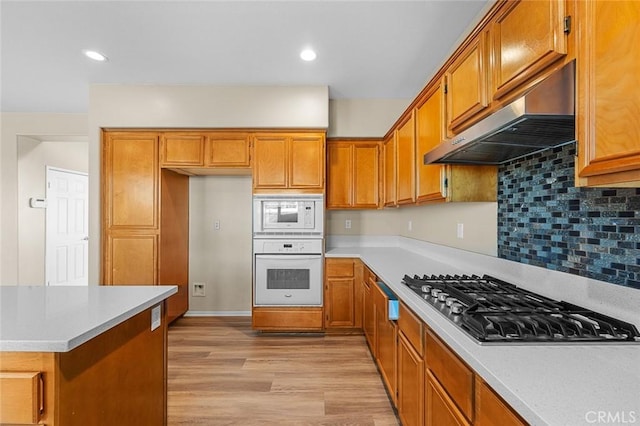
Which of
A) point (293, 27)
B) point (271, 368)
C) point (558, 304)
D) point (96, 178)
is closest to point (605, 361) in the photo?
point (558, 304)

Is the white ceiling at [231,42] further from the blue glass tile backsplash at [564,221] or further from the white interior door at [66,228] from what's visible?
the white interior door at [66,228]

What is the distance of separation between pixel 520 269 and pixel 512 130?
2.84 feet

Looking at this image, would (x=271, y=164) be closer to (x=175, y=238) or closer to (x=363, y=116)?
(x=363, y=116)

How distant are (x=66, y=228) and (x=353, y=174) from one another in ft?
15.9

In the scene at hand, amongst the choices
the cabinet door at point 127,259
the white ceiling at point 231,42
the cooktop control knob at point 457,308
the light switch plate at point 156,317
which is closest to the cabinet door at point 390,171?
the white ceiling at point 231,42

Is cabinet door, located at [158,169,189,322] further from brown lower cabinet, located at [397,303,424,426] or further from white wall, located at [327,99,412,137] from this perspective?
brown lower cabinet, located at [397,303,424,426]

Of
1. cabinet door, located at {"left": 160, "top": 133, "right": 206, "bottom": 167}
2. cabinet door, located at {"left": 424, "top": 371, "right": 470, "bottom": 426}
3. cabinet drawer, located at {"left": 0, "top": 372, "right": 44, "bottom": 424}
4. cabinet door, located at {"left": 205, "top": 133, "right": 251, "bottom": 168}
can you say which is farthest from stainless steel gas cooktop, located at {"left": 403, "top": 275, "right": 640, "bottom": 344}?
cabinet door, located at {"left": 160, "top": 133, "right": 206, "bottom": 167}

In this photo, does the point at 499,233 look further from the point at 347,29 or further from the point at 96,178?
the point at 96,178

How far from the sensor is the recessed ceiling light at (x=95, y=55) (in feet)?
8.80

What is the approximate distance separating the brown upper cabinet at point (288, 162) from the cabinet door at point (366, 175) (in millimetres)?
548

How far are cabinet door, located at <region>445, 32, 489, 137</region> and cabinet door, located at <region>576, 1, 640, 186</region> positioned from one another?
52 cm

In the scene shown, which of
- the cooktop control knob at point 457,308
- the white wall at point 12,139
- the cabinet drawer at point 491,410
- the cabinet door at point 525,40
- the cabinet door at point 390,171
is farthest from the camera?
the white wall at point 12,139

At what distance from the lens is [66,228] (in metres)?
5.03

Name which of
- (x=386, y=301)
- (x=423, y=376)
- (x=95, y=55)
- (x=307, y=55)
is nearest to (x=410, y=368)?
(x=423, y=376)
